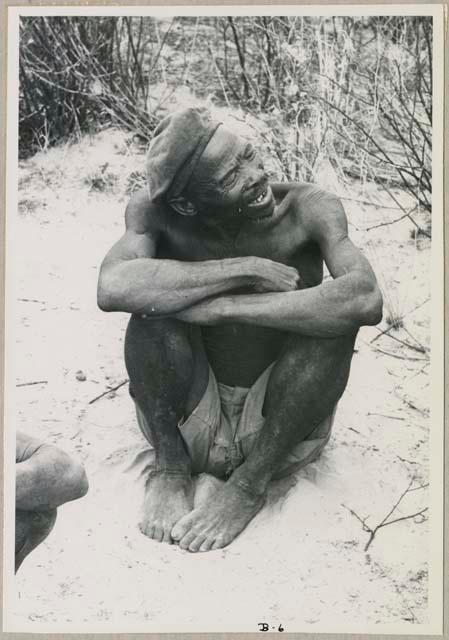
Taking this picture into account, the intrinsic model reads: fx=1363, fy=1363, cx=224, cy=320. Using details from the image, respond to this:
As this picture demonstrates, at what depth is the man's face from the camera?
4.47 meters

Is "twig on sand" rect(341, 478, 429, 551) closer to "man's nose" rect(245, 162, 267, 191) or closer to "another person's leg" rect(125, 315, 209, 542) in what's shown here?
"another person's leg" rect(125, 315, 209, 542)

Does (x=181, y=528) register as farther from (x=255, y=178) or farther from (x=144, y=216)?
(x=255, y=178)

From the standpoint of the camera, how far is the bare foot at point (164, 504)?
4734 mm

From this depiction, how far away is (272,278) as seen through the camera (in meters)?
4.55

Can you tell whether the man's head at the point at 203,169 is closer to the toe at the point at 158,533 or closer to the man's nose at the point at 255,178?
the man's nose at the point at 255,178

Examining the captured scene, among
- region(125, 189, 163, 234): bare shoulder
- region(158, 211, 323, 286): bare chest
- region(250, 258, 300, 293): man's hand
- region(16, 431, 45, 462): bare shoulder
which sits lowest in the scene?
region(16, 431, 45, 462): bare shoulder

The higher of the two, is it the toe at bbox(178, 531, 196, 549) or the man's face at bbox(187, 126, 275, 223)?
the man's face at bbox(187, 126, 275, 223)

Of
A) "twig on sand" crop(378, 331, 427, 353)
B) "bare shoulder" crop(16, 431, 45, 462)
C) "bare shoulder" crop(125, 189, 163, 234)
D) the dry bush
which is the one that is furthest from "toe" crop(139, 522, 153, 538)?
the dry bush

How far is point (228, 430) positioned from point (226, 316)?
0.55 meters

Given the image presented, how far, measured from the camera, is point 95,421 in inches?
203

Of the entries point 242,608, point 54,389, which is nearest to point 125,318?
point 54,389

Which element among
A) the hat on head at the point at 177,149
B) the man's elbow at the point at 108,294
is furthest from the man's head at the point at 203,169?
the man's elbow at the point at 108,294

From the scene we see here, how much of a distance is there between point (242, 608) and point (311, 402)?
0.74 m

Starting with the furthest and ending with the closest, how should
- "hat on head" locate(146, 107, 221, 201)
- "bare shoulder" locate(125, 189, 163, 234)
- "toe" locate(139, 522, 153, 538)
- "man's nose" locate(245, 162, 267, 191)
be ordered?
"toe" locate(139, 522, 153, 538), "bare shoulder" locate(125, 189, 163, 234), "man's nose" locate(245, 162, 267, 191), "hat on head" locate(146, 107, 221, 201)
